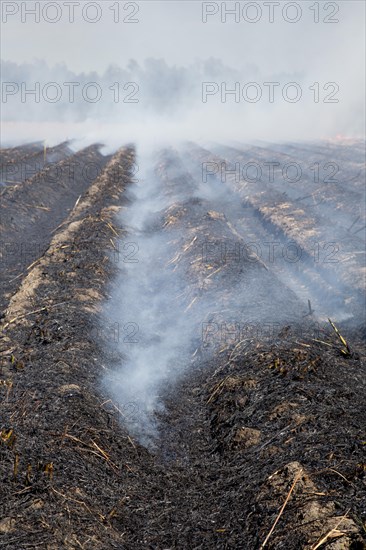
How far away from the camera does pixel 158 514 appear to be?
5887 mm

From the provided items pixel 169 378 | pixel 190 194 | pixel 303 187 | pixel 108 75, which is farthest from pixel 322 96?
pixel 169 378

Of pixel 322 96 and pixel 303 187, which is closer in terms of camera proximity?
pixel 303 187

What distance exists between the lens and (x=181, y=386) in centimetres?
867

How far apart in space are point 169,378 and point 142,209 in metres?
12.0

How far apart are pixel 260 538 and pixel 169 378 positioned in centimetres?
398

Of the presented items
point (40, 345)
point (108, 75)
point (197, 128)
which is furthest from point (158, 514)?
point (108, 75)

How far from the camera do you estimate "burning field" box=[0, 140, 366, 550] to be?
5.32 m

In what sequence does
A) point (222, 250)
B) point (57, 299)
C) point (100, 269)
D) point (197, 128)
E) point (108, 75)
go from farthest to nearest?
point (108, 75) < point (197, 128) < point (222, 250) < point (100, 269) < point (57, 299)

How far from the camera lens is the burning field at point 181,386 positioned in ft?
17.4

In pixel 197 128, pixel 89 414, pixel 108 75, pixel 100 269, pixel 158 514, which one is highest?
pixel 108 75

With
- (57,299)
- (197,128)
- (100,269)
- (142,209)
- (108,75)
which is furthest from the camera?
(108,75)

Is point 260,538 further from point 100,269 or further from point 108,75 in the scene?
point 108,75

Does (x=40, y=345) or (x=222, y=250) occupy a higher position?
(x=222, y=250)

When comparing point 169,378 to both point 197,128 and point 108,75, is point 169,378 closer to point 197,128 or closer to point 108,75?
point 197,128
